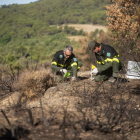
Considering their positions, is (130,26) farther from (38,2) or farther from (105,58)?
(38,2)

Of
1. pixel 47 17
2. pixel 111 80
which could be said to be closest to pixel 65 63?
pixel 111 80

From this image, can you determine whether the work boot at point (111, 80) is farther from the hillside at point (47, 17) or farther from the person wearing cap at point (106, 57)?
the hillside at point (47, 17)

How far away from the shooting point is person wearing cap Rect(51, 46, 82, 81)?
21.9 feet

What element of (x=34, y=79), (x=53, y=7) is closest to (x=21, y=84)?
(x=34, y=79)

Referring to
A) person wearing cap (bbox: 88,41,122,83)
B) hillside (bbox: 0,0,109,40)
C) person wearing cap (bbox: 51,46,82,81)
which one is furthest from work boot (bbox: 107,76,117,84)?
hillside (bbox: 0,0,109,40)

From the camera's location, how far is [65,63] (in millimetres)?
7043

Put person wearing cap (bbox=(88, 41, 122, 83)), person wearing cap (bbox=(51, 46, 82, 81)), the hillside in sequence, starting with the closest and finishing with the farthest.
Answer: person wearing cap (bbox=(88, 41, 122, 83))
person wearing cap (bbox=(51, 46, 82, 81))
the hillside

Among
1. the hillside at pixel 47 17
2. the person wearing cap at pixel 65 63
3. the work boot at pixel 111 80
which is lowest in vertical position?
the work boot at pixel 111 80

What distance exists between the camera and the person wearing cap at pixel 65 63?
6.67 meters

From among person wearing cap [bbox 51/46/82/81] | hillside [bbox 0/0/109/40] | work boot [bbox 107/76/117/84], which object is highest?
hillside [bbox 0/0/109/40]

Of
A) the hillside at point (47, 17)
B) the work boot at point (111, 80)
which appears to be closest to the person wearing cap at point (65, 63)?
the work boot at point (111, 80)

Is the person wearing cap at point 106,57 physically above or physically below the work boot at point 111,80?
above

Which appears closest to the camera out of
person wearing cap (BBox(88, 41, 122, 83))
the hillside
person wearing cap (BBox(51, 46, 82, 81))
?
person wearing cap (BBox(88, 41, 122, 83))

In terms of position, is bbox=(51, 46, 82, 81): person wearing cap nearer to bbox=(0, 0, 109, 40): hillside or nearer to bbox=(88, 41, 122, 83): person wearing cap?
bbox=(88, 41, 122, 83): person wearing cap
